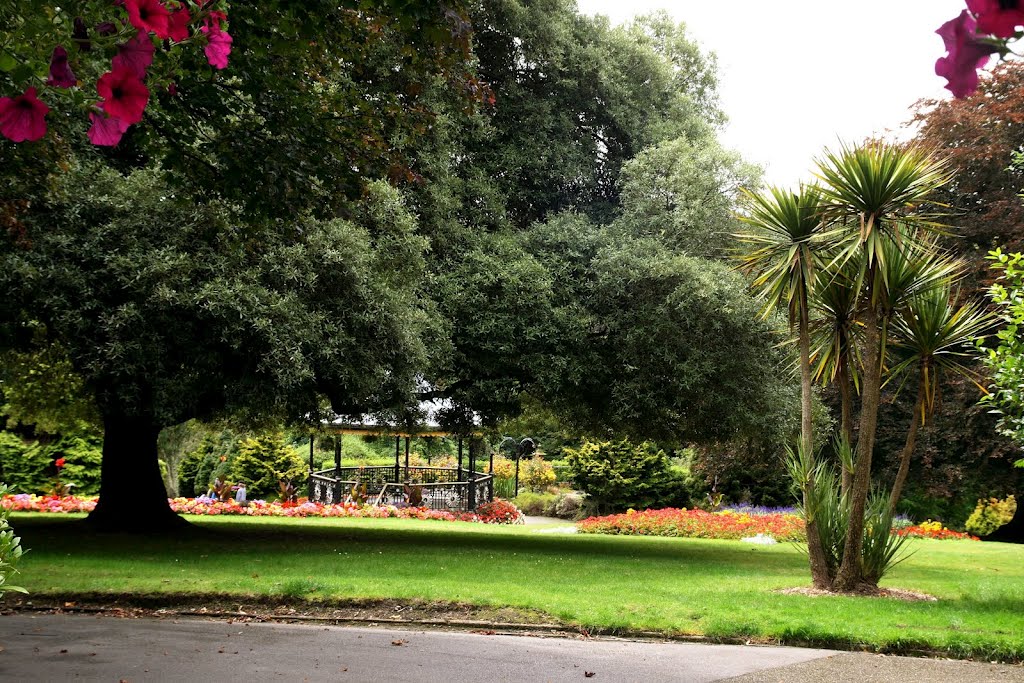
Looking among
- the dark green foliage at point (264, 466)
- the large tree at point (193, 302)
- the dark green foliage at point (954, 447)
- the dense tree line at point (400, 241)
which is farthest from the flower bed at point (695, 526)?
the dark green foliage at point (264, 466)

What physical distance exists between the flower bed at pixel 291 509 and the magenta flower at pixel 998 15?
22.4m

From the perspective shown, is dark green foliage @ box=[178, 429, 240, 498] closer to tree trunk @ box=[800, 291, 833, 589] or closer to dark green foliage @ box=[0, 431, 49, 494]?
dark green foliage @ box=[0, 431, 49, 494]

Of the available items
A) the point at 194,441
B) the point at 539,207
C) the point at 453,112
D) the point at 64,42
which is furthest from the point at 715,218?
the point at 194,441

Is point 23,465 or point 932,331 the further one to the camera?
point 23,465

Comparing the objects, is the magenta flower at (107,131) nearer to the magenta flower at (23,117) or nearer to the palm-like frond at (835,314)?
the magenta flower at (23,117)

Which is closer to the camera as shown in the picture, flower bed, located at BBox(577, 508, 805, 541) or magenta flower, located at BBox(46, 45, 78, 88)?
magenta flower, located at BBox(46, 45, 78, 88)

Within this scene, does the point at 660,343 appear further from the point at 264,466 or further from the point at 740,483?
the point at 264,466

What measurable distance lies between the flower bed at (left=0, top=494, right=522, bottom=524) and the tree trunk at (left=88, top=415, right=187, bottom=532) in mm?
5975

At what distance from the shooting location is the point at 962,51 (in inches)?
56.9

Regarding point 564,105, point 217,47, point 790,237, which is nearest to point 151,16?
point 217,47

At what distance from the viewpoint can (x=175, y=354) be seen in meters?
11.8

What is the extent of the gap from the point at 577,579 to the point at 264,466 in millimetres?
19039

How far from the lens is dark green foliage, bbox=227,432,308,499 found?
92.5 ft

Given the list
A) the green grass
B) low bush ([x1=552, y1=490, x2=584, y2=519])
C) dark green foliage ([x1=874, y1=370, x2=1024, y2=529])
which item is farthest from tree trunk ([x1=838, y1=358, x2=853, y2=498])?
low bush ([x1=552, y1=490, x2=584, y2=519])
